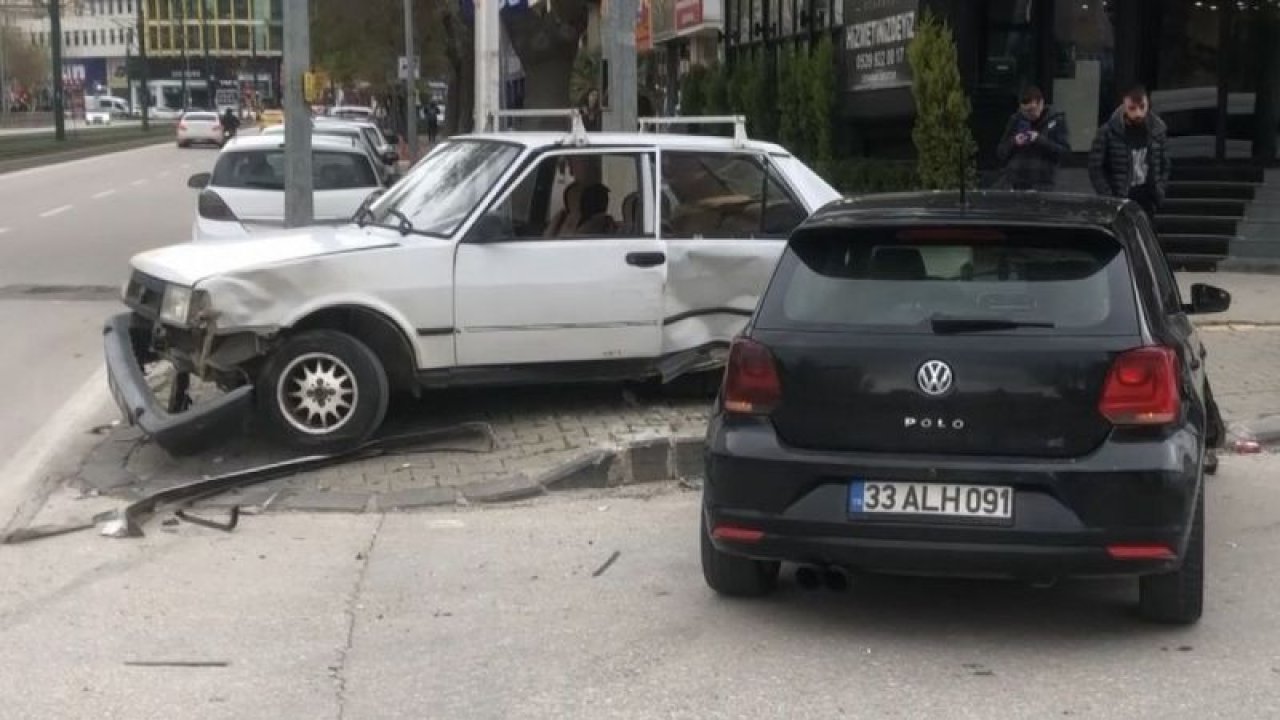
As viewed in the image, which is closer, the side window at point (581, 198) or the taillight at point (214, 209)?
the side window at point (581, 198)

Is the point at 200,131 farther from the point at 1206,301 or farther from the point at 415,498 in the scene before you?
the point at 1206,301

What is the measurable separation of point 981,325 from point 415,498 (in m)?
3.29

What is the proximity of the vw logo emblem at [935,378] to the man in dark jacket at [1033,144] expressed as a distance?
28.8 feet

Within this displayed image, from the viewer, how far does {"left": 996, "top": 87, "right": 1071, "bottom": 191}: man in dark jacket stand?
13336 millimetres

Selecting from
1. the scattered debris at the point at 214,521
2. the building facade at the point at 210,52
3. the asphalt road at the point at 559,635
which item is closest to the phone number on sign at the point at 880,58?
the asphalt road at the point at 559,635

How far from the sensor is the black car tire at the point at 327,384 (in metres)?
7.87

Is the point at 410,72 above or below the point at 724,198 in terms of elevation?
above

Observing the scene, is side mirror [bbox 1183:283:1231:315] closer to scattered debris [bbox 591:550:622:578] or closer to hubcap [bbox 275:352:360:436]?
scattered debris [bbox 591:550:622:578]

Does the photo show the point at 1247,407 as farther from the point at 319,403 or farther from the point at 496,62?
the point at 496,62

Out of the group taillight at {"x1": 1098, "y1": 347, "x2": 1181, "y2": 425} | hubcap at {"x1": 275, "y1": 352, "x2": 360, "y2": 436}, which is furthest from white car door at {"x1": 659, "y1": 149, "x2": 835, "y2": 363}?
taillight at {"x1": 1098, "y1": 347, "x2": 1181, "y2": 425}

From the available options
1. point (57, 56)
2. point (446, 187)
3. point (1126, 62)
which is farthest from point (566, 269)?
point (57, 56)

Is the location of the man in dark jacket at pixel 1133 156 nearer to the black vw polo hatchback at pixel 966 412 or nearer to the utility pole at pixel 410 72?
the black vw polo hatchback at pixel 966 412

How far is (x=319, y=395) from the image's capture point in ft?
26.1

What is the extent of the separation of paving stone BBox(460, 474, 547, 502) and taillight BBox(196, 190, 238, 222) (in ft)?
24.1
